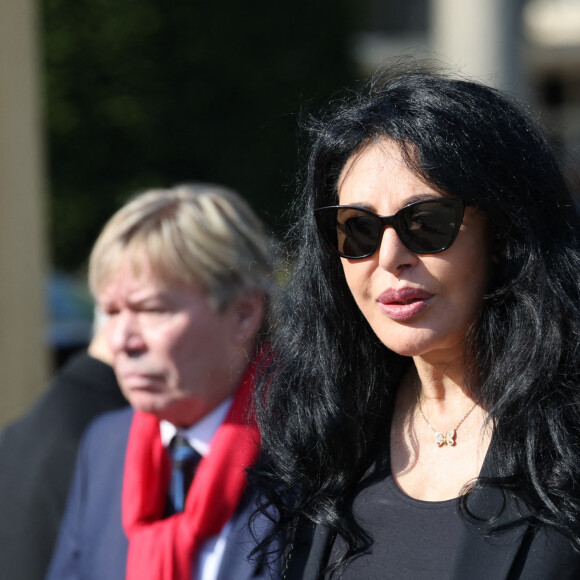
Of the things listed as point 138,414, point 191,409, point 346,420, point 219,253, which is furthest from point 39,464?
point 346,420

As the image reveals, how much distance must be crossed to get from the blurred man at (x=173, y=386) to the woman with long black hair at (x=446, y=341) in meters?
0.51

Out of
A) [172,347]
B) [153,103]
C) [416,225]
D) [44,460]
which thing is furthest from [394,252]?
[153,103]

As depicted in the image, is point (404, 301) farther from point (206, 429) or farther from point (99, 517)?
point (99, 517)

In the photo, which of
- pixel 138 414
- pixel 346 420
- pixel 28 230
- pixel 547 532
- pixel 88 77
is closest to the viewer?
pixel 547 532

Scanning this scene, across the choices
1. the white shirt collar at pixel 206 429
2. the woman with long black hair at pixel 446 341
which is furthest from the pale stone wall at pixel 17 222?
the woman with long black hair at pixel 446 341

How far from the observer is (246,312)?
2.77 metres

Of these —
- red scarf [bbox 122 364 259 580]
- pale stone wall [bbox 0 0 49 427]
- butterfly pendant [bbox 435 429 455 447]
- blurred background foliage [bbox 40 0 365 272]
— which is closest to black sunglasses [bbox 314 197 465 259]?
butterfly pendant [bbox 435 429 455 447]

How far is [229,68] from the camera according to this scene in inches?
591

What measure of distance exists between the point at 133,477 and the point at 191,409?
9.6 inches

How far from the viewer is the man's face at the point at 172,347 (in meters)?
2.65

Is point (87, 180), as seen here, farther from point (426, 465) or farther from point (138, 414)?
point (426, 465)

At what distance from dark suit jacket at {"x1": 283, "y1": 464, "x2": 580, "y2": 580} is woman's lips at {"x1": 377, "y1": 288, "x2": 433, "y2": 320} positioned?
328 mm

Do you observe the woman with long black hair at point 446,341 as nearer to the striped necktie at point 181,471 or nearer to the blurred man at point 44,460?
the striped necktie at point 181,471

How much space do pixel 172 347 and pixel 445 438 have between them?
95 centimetres
